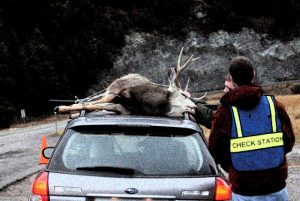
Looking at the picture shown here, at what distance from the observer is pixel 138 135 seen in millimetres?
5234

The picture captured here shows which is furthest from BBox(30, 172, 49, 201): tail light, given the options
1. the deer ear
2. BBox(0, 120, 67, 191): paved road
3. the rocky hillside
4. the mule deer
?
the rocky hillside

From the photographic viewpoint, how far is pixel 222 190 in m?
4.95

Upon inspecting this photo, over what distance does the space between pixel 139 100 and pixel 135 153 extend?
2802 mm

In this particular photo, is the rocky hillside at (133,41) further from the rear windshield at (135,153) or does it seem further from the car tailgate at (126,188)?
the car tailgate at (126,188)

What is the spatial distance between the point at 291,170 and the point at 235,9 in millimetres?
63268

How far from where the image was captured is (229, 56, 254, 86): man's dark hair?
4758 mm

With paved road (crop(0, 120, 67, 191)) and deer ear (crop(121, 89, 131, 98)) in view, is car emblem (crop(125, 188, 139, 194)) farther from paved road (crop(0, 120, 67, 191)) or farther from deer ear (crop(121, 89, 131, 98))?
paved road (crop(0, 120, 67, 191))

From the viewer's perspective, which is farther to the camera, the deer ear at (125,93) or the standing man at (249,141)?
the deer ear at (125,93)

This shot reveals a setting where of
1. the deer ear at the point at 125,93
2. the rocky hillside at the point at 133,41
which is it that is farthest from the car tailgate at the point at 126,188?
the rocky hillside at the point at 133,41

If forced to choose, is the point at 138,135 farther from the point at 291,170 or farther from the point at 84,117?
the point at 291,170

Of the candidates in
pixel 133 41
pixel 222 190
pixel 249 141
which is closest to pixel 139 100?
pixel 222 190

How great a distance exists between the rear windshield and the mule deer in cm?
157

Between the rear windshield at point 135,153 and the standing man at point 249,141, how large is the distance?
1.29 feet

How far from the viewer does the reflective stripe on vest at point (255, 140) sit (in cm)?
466
